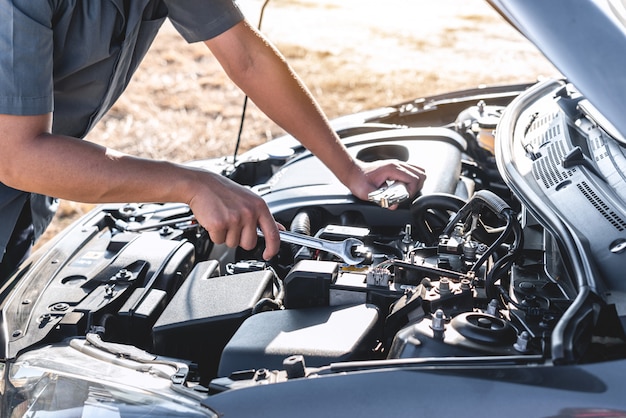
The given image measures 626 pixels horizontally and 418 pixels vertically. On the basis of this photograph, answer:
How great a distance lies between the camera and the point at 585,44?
129cm

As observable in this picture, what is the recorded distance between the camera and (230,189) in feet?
5.10

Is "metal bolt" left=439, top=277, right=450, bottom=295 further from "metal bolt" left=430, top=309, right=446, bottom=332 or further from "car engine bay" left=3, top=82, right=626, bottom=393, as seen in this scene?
"metal bolt" left=430, top=309, right=446, bottom=332

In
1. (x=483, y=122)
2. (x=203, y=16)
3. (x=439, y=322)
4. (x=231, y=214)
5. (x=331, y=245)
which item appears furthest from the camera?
(x=483, y=122)

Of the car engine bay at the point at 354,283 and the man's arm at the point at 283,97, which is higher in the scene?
the man's arm at the point at 283,97

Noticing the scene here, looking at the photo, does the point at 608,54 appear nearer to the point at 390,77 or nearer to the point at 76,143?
the point at 76,143

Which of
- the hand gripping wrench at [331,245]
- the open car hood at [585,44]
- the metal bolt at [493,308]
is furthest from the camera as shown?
the hand gripping wrench at [331,245]

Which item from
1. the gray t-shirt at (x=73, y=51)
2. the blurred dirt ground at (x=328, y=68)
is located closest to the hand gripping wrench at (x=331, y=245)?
the gray t-shirt at (x=73, y=51)

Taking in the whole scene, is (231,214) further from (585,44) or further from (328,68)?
(328,68)

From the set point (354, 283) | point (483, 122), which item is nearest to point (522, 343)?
point (354, 283)

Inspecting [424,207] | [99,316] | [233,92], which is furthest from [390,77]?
[99,316]

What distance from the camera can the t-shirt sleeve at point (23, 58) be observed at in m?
1.49

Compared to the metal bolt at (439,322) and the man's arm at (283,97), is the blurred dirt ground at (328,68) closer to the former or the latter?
the man's arm at (283,97)

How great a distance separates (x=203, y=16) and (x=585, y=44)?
1.12 metres

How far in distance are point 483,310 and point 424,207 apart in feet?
1.50
